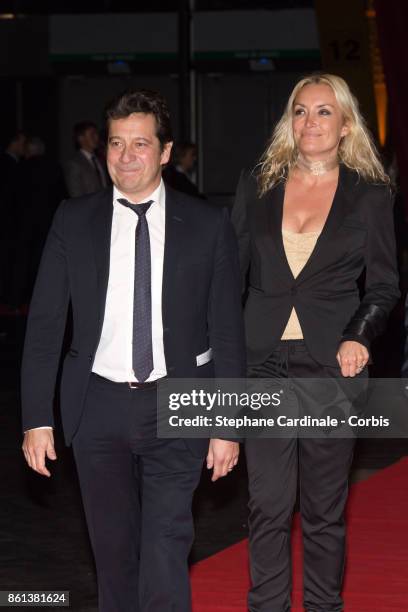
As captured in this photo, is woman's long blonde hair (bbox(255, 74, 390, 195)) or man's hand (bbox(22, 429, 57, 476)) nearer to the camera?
man's hand (bbox(22, 429, 57, 476))

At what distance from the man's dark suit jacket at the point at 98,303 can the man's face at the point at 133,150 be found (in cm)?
13

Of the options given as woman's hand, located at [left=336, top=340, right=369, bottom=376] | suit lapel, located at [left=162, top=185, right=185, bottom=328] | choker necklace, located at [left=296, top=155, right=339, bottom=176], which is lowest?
woman's hand, located at [left=336, top=340, right=369, bottom=376]

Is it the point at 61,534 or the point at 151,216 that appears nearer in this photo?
the point at 151,216

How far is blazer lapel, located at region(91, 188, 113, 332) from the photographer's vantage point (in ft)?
12.3

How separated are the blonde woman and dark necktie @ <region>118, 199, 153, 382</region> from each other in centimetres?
55

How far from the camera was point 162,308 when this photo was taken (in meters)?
3.78

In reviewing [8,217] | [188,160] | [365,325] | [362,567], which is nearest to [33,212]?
[8,217]

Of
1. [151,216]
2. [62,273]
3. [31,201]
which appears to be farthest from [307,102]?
[31,201]

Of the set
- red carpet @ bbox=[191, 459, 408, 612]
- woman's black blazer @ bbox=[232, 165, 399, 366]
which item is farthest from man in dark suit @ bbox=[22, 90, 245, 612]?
red carpet @ bbox=[191, 459, 408, 612]

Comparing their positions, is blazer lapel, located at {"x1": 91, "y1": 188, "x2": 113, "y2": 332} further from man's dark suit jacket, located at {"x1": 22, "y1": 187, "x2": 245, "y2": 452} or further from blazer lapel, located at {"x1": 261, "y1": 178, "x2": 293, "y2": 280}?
blazer lapel, located at {"x1": 261, "y1": 178, "x2": 293, "y2": 280}

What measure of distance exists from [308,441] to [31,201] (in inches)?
357

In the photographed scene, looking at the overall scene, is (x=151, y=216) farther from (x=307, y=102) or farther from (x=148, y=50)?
(x=148, y=50)

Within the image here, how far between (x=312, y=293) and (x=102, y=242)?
2.50 feet

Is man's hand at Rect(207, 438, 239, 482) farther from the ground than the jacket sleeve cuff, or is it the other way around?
the jacket sleeve cuff
